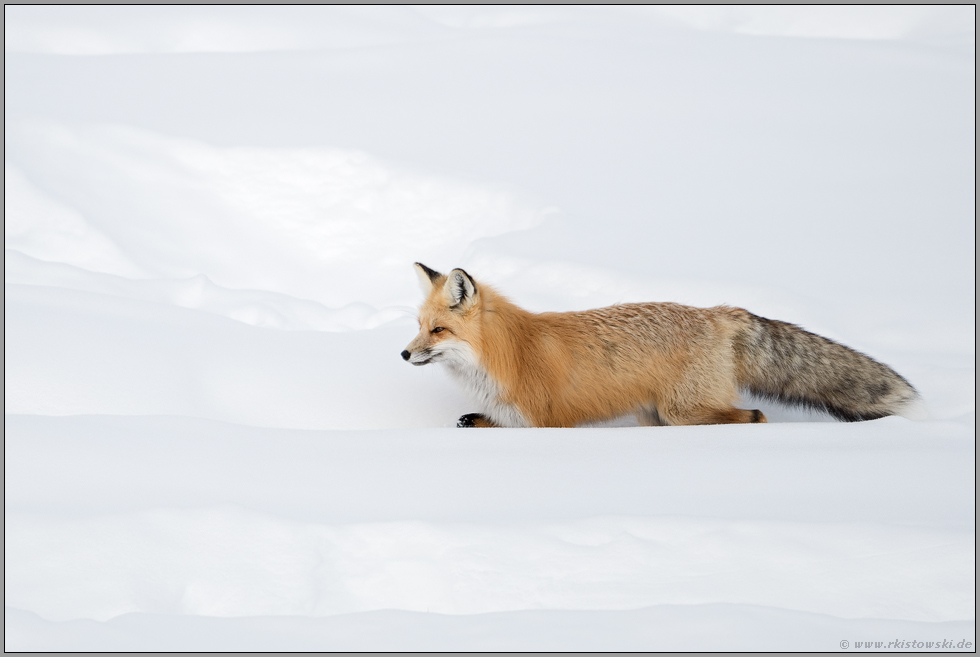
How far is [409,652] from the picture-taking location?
186 centimetres

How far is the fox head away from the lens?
356 cm

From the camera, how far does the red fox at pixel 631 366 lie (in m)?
3.64

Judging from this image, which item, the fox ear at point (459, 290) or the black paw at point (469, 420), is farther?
the black paw at point (469, 420)

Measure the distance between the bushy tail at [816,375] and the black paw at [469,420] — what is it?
52.4 inches

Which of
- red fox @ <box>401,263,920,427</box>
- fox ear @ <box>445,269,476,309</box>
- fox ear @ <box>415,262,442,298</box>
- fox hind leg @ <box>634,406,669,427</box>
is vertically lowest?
fox hind leg @ <box>634,406,669,427</box>

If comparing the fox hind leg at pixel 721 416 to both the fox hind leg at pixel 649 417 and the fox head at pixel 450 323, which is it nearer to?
the fox hind leg at pixel 649 417

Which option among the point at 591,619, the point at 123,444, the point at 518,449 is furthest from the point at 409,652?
the point at 123,444

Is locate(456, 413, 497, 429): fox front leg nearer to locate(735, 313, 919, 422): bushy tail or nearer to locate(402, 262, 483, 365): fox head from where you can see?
locate(402, 262, 483, 365): fox head

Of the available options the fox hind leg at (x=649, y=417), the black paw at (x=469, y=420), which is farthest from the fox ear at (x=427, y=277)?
the fox hind leg at (x=649, y=417)

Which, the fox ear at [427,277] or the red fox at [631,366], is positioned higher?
the fox ear at [427,277]

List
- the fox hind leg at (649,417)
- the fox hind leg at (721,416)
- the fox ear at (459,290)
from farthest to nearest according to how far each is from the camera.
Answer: the fox hind leg at (649,417), the fox hind leg at (721,416), the fox ear at (459,290)

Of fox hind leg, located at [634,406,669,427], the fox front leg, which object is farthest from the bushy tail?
the fox front leg

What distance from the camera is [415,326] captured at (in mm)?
4652

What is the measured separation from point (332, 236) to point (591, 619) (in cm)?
523
